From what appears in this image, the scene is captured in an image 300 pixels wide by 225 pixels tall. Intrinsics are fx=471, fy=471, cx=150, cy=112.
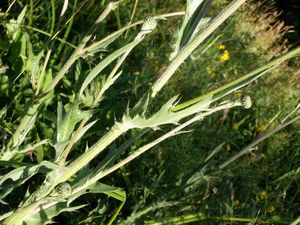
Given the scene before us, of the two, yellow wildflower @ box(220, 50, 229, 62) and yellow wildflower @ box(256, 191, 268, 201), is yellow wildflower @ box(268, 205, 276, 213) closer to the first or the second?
yellow wildflower @ box(256, 191, 268, 201)

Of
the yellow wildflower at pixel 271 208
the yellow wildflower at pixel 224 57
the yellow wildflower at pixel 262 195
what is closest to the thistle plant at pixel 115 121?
the yellow wildflower at pixel 271 208


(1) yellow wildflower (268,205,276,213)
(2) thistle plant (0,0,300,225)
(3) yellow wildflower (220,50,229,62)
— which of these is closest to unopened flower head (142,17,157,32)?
(2) thistle plant (0,0,300,225)

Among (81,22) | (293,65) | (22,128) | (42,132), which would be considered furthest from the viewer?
(293,65)

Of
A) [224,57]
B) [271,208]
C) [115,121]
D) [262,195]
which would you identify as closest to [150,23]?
[115,121]

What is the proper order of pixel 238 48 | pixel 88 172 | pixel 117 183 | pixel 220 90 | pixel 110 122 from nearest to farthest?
1. pixel 220 90
2. pixel 88 172
3. pixel 110 122
4. pixel 117 183
5. pixel 238 48

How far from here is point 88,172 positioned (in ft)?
3.18

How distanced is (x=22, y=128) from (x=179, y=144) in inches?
44.6

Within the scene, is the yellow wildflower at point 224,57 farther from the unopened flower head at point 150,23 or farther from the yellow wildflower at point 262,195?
the unopened flower head at point 150,23

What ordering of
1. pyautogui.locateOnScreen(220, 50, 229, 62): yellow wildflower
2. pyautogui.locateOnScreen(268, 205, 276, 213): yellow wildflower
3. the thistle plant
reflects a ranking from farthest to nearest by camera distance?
pyautogui.locateOnScreen(220, 50, 229, 62): yellow wildflower
pyautogui.locateOnScreen(268, 205, 276, 213): yellow wildflower
the thistle plant

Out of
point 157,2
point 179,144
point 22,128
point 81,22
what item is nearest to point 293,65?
point 157,2

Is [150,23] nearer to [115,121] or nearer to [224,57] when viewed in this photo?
[115,121]

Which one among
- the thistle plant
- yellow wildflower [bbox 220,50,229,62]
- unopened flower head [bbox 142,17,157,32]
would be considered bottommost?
yellow wildflower [bbox 220,50,229,62]

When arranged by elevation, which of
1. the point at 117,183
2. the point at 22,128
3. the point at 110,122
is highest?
the point at 22,128

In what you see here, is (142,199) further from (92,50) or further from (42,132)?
(92,50)
